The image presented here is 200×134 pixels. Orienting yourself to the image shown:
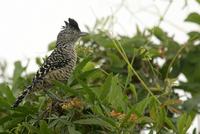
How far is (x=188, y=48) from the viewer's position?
498cm

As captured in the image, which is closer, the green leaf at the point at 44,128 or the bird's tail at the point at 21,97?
the green leaf at the point at 44,128

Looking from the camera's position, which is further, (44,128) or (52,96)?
(52,96)

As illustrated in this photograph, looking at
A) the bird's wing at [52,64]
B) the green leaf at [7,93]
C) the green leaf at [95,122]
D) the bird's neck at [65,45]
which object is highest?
the bird's neck at [65,45]

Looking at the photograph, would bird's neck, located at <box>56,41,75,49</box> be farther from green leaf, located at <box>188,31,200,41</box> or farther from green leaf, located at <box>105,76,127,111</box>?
green leaf, located at <box>105,76,127,111</box>

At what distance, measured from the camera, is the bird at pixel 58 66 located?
392 cm

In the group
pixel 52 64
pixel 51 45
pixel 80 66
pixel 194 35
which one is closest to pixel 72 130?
pixel 80 66

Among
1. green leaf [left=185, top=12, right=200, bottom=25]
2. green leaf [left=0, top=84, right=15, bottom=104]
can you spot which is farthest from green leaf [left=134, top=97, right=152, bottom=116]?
green leaf [left=185, top=12, right=200, bottom=25]

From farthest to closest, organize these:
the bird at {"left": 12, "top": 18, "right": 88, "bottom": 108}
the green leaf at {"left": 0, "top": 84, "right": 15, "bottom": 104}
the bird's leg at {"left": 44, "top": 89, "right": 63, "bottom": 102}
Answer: the bird at {"left": 12, "top": 18, "right": 88, "bottom": 108}, the green leaf at {"left": 0, "top": 84, "right": 15, "bottom": 104}, the bird's leg at {"left": 44, "top": 89, "right": 63, "bottom": 102}

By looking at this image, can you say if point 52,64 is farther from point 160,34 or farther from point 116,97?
point 160,34

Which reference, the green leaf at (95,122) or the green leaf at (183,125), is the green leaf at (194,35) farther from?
the green leaf at (95,122)

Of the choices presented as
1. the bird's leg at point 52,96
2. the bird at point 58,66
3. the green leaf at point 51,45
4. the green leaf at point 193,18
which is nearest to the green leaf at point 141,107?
the bird's leg at point 52,96

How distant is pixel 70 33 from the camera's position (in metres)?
4.53

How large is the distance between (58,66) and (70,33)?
48 cm

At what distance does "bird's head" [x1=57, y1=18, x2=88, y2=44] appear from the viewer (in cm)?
438
